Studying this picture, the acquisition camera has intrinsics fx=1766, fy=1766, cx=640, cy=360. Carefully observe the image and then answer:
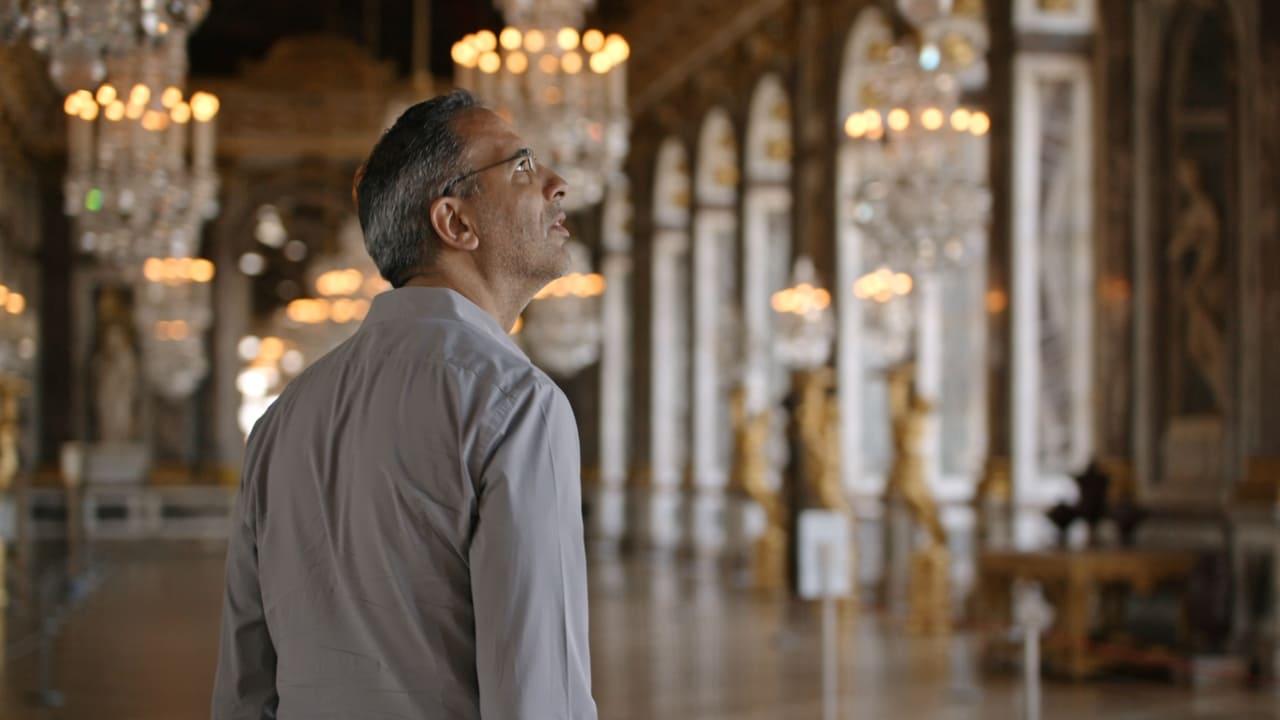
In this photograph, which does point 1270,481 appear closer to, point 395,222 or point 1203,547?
point 1203,547

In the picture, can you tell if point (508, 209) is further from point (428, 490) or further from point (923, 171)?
point (923, 171)

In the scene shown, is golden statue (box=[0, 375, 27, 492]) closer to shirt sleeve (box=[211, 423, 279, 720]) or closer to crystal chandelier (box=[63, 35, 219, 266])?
crystal chandelier (box=[63, 35, 219, 266])

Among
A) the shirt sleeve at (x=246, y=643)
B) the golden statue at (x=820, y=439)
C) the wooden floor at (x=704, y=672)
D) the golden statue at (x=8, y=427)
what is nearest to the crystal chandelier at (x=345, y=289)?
the wooden floor at (x=704, y=672)

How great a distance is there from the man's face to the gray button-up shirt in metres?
0.11

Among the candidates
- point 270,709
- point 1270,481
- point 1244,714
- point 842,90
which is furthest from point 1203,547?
point 270,709

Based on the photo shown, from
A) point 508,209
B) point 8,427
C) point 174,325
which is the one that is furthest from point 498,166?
point 174,325

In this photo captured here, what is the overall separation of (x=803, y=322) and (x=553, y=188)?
53.8 feet

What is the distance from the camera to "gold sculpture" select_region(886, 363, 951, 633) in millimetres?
15148

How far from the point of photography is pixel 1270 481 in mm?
11508

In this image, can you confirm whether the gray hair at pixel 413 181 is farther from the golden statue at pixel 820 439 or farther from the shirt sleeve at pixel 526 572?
the golden statue at pixel 820 439

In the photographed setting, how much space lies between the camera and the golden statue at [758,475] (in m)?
20.2

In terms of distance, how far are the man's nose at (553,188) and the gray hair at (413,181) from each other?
0.31 feet

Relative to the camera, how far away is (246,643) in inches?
87.4

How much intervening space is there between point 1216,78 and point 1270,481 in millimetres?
2999
